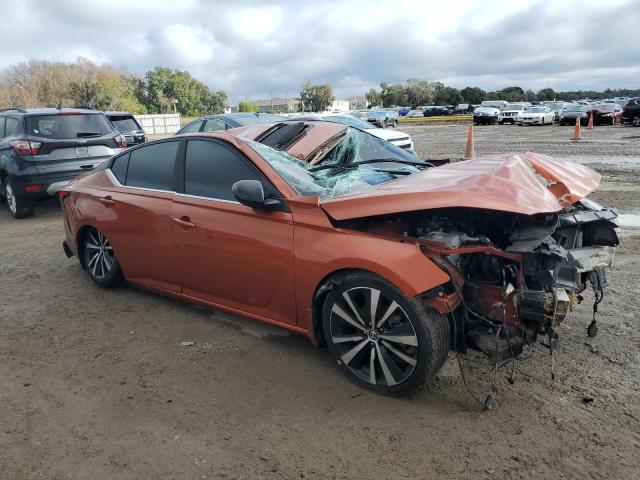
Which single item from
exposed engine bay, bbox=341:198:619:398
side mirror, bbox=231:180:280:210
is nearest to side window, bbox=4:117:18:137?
side mirror, bbox=231:180:280:210

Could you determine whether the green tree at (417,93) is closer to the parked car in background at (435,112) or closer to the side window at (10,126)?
the parked car in background at (435,112)

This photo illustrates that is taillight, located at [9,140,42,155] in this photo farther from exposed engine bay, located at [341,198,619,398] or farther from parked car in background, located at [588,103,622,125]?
parked car in background, located at [588,103,622,125]

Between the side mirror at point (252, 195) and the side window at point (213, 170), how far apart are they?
0.23 meters

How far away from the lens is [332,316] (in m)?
3.29

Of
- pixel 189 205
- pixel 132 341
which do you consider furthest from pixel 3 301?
pixel 189 205

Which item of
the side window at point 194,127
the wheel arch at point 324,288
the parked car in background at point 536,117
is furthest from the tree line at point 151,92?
the parked car in background at point 536,117

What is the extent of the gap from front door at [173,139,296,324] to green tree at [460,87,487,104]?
90486 mm

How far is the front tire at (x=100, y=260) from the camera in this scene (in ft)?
16.4

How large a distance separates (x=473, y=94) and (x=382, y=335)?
9464cm

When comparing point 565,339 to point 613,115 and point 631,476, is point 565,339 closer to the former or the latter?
point 631,476

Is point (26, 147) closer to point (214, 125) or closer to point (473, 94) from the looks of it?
point (214, 125)

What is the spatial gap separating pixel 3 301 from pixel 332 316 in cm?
357

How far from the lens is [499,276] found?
3.12 m

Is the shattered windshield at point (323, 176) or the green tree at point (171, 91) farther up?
the green tree at point (171, 91)
